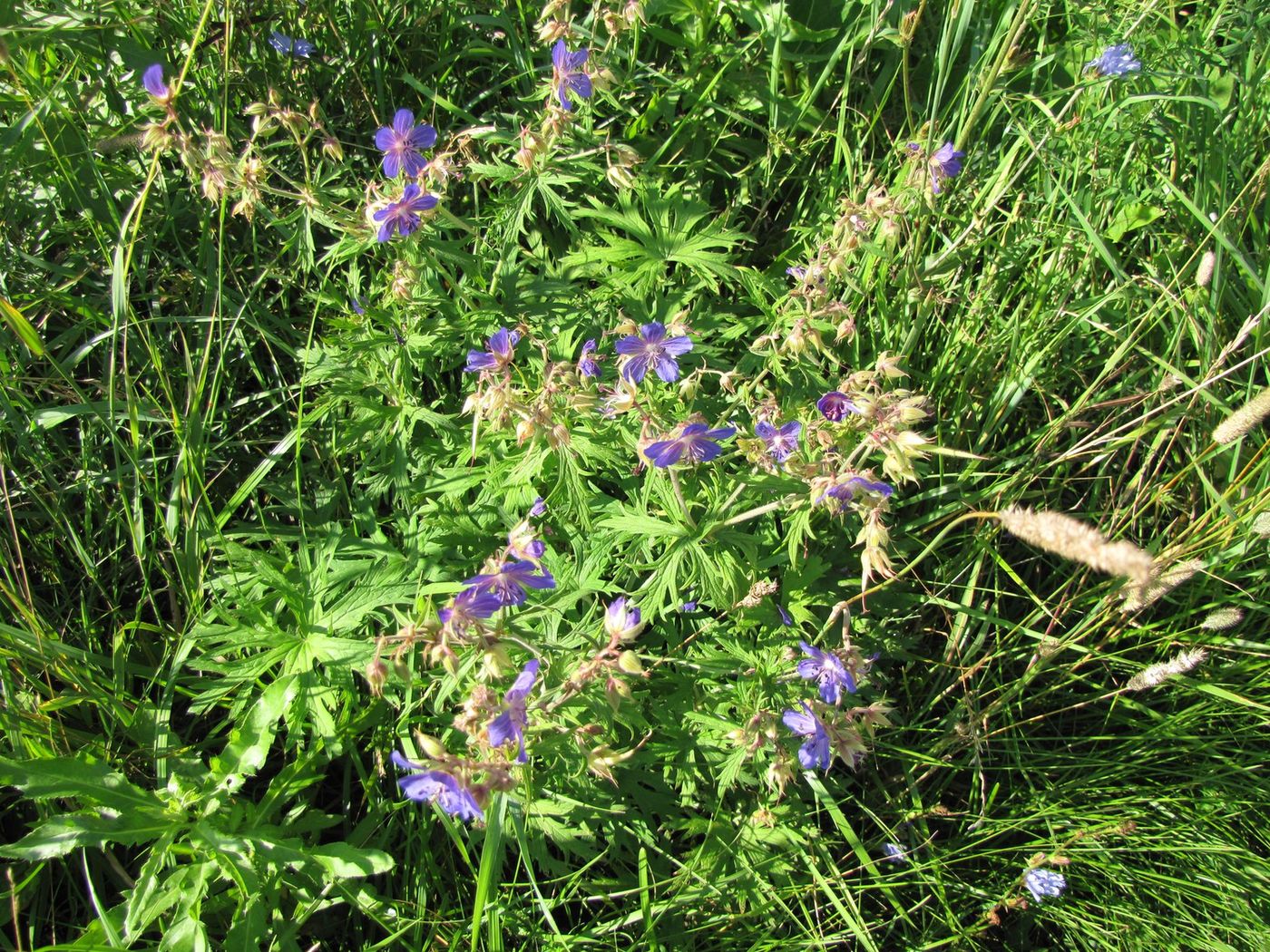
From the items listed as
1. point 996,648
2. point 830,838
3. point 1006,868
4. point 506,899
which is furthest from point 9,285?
point 1006,868

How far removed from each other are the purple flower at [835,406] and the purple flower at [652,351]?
1.15 ft

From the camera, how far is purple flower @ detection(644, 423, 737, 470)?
2057mm

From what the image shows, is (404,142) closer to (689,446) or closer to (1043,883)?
(689,446)

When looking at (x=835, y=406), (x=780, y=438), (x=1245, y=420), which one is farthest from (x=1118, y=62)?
(x=780, y=438)

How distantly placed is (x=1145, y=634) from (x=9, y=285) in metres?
3.99

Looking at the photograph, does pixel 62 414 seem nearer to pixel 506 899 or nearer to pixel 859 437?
pixel 506 899

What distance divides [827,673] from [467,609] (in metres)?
0.94

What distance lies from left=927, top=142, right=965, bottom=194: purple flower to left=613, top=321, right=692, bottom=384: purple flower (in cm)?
89

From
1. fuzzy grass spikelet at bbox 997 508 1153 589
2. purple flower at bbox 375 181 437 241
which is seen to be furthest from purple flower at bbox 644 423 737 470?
purple flower at bbox 375 181 437 241

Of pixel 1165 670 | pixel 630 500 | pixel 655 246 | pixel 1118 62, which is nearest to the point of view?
pixel 1165 670

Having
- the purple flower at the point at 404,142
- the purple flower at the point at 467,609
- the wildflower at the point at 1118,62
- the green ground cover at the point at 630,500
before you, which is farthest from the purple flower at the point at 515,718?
the wildflower at the point at 1118,62

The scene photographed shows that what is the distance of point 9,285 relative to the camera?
3225mm

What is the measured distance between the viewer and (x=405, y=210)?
237 centimetres

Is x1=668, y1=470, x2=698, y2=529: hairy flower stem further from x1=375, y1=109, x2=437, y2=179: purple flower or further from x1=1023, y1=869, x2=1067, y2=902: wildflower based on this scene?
x1=1023, y1=869, x2=1067, y2=902: wildflower
